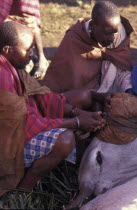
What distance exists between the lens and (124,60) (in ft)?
14.5

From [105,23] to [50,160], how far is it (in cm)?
167

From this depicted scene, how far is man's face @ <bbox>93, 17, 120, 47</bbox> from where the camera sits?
3.99 m

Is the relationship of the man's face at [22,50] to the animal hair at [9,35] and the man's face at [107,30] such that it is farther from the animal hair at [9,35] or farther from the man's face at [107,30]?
the man's face at [107,30]

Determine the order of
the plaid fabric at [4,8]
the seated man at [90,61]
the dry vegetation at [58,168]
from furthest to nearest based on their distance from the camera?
the plaid fabric at [4,8]
the seated man at [90,61]
the dry vegetation at [58,168]

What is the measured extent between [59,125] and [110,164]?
20.9 inches

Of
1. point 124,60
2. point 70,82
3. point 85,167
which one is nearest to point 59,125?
point 85,167

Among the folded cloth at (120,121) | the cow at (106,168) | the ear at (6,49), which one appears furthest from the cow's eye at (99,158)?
the ear at (6,49)

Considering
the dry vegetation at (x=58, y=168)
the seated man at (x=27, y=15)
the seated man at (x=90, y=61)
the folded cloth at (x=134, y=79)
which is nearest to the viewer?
the dry vegetation at (x=58, y=168)

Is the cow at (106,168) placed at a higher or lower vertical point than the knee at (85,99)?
lower

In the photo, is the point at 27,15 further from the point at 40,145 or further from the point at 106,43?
the point at 40,145

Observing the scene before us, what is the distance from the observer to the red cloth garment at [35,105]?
306 centimetres

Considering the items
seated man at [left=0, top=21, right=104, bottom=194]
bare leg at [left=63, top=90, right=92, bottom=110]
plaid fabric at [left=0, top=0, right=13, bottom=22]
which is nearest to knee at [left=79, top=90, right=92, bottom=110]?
bare leg at [left=63, top=90, right=92, bottom=110]

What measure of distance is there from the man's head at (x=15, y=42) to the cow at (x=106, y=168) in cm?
102

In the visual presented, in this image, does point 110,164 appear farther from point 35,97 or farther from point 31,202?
point 35,97
